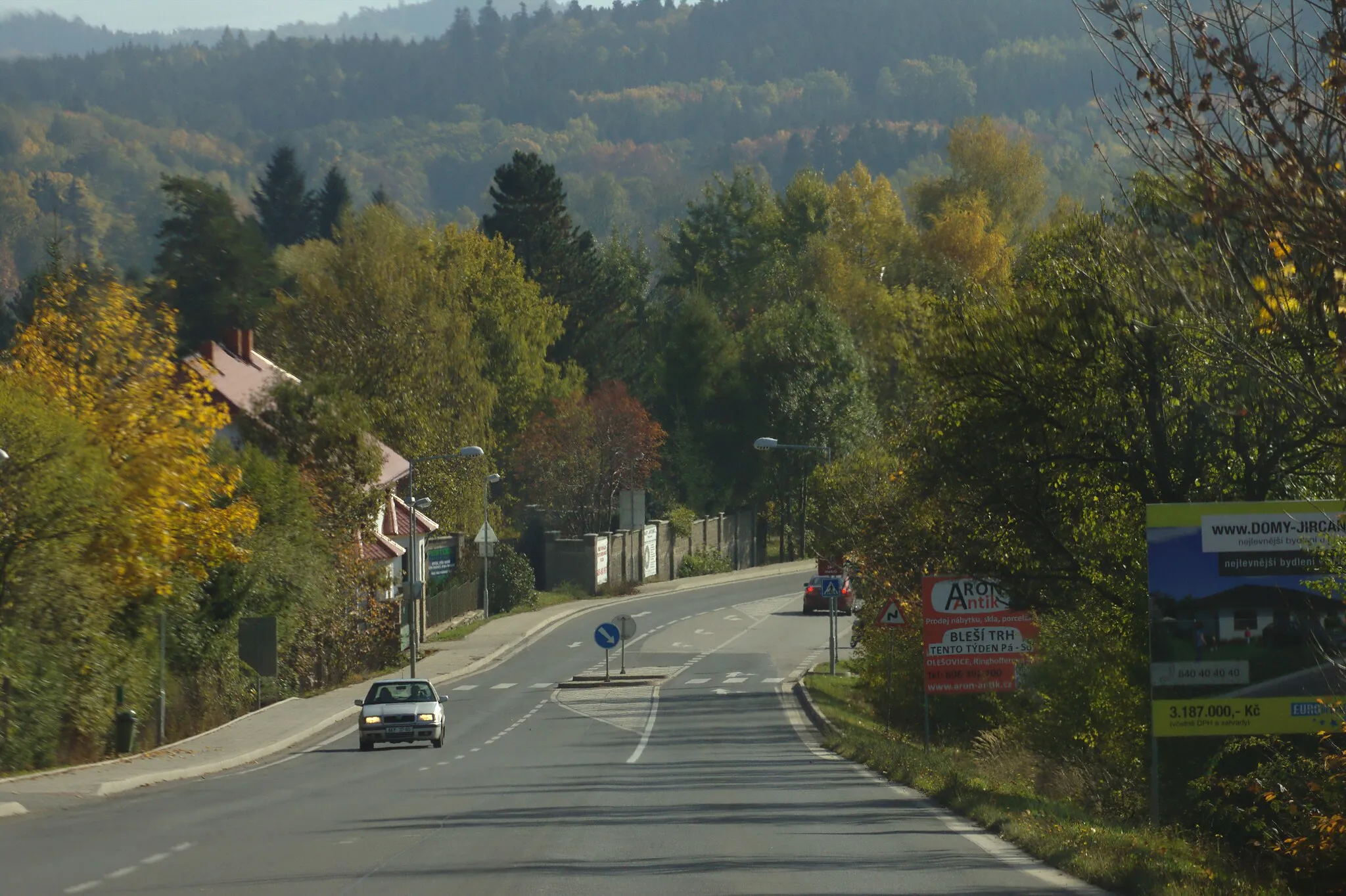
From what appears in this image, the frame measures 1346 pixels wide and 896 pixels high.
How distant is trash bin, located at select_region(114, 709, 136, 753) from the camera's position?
25656 mm

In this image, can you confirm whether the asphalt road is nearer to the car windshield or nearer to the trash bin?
the car windshield

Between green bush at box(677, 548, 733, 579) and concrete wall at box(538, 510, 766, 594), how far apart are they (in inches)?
10.2

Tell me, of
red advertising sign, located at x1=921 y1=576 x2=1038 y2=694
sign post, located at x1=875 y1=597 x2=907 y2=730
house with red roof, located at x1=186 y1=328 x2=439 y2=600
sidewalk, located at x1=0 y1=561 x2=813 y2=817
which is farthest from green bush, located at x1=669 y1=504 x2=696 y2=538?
red advertising sign, located at x1=921 y1=576 x2=1038 y2=694

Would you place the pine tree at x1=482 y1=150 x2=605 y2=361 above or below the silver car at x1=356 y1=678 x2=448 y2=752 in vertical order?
above

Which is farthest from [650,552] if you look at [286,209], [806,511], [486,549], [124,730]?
[286,209]

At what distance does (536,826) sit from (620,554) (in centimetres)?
5616

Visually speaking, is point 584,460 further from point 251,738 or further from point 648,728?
point 251,738

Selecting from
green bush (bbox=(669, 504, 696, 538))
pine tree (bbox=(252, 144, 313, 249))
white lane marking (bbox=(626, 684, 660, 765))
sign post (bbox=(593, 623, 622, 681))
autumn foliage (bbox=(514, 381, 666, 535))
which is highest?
pine tree (bbox=(252, 144, 313, 249))

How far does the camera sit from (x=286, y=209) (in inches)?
4441

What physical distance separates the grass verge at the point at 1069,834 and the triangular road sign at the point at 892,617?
235cm

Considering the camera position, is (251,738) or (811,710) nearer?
(251,738)

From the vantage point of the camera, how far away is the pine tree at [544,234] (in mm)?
85938

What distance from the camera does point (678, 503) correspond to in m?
83.9

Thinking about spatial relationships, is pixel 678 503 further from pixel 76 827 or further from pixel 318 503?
pixel 76 827
